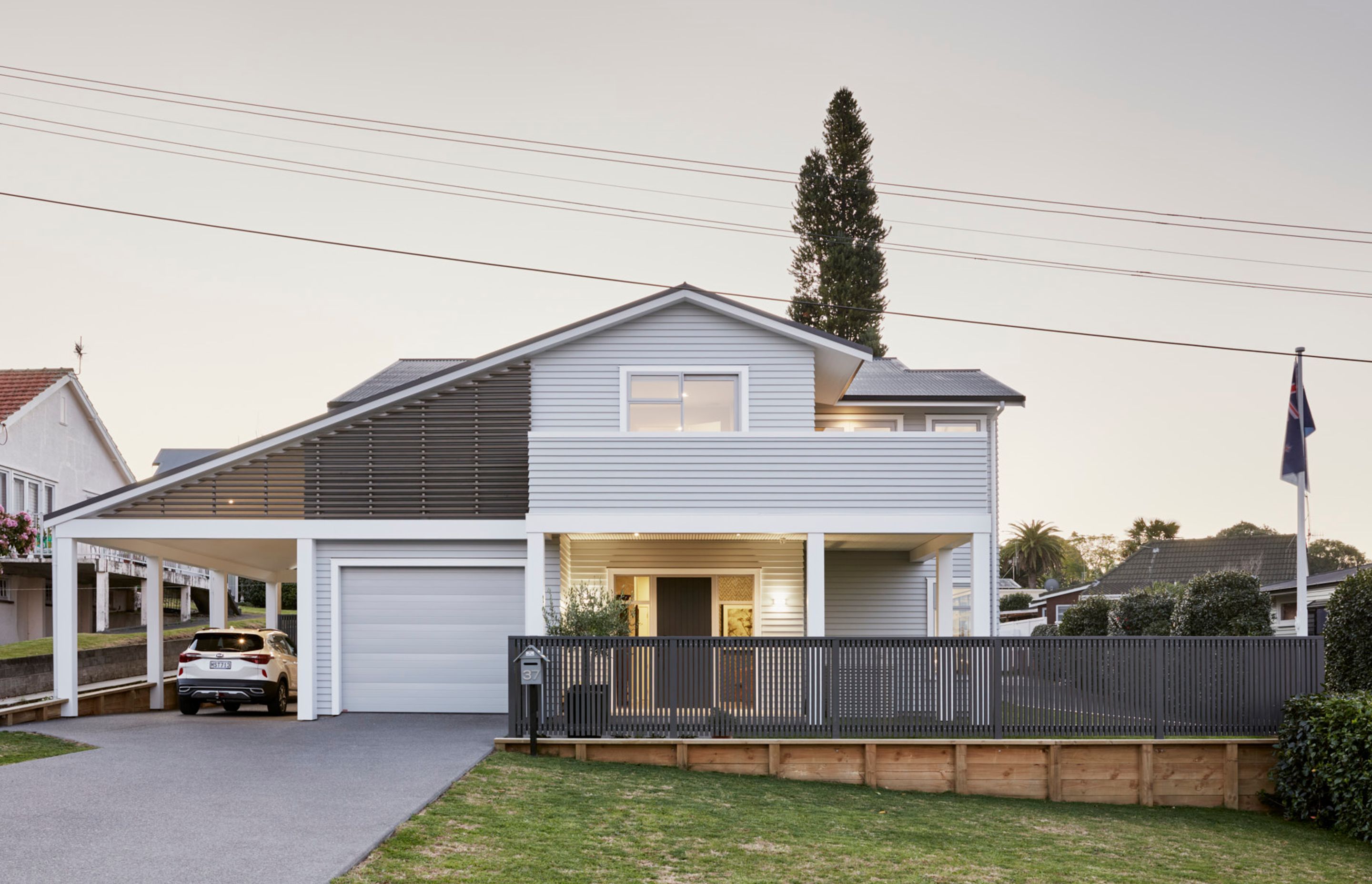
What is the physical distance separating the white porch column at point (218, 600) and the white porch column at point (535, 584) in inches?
337

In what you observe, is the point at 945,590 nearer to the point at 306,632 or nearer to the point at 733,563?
the point at 733,563

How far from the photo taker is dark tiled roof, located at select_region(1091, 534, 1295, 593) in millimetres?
47219

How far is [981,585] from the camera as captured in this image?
15.7m

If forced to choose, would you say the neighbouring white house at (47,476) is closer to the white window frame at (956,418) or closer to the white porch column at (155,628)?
the white porch column at (155,628)

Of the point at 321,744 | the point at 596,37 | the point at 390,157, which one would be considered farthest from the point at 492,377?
the point at 596,37

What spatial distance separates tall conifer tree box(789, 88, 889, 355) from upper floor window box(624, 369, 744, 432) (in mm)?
25603

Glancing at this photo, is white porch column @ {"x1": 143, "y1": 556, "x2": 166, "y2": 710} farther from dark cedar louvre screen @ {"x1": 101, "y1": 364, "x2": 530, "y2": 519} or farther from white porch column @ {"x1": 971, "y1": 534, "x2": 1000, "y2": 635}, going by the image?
white porch column @ {"x1": 971, "y1": 534, "x2": 1000, "y2": 635}

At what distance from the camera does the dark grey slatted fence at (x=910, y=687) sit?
12938mm

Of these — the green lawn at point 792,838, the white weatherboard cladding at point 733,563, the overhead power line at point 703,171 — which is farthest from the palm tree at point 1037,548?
the green lawn at point 792,838

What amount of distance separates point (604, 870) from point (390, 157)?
1496cm

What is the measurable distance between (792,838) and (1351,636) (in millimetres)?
9068

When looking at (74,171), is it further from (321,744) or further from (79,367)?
(79,367)

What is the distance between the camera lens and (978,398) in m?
23.0

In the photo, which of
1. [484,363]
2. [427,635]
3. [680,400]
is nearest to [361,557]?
[427,635]
